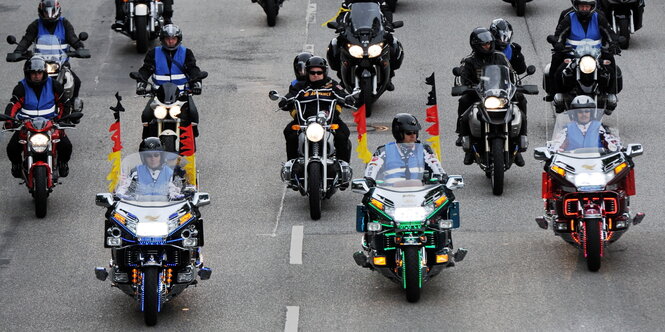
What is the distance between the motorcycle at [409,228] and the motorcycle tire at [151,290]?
2.10 m

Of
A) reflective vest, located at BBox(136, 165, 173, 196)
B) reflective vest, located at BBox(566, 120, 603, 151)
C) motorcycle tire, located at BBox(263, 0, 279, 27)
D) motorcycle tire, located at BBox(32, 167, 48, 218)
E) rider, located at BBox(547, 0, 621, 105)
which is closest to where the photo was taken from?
reflective vest, located at BBox(136, 165, 173, 196)

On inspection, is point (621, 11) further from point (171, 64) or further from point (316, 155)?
point (316, 155)

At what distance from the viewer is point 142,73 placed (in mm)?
22094

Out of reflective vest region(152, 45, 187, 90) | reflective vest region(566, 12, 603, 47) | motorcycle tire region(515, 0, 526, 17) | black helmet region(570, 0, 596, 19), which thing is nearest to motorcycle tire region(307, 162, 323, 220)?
reflective vest region(152, 45, 187, 90)

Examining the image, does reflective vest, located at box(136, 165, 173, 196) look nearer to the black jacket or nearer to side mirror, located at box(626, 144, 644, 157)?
side mirror, located at box(626, 144, 644, 157)

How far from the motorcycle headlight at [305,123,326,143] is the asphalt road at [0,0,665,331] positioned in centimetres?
92

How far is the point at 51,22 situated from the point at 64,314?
8921 mm

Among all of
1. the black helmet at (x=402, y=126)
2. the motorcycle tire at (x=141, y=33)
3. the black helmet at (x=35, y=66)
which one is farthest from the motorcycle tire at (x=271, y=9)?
the black helmet at (x=402, y=126)

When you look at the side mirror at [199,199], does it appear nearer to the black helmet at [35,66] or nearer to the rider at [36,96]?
the rider at [36,96]

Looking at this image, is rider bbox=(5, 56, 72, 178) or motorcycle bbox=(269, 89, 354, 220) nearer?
motorcycle bbox=(269, 89, 354, 220)

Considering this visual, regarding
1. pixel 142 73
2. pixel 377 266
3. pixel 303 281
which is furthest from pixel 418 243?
pixel 142 73

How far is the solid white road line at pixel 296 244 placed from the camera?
1805 cm

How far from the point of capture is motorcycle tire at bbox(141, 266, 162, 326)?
15.6 meters

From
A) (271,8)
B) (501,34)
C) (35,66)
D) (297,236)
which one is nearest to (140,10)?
(271,8)
